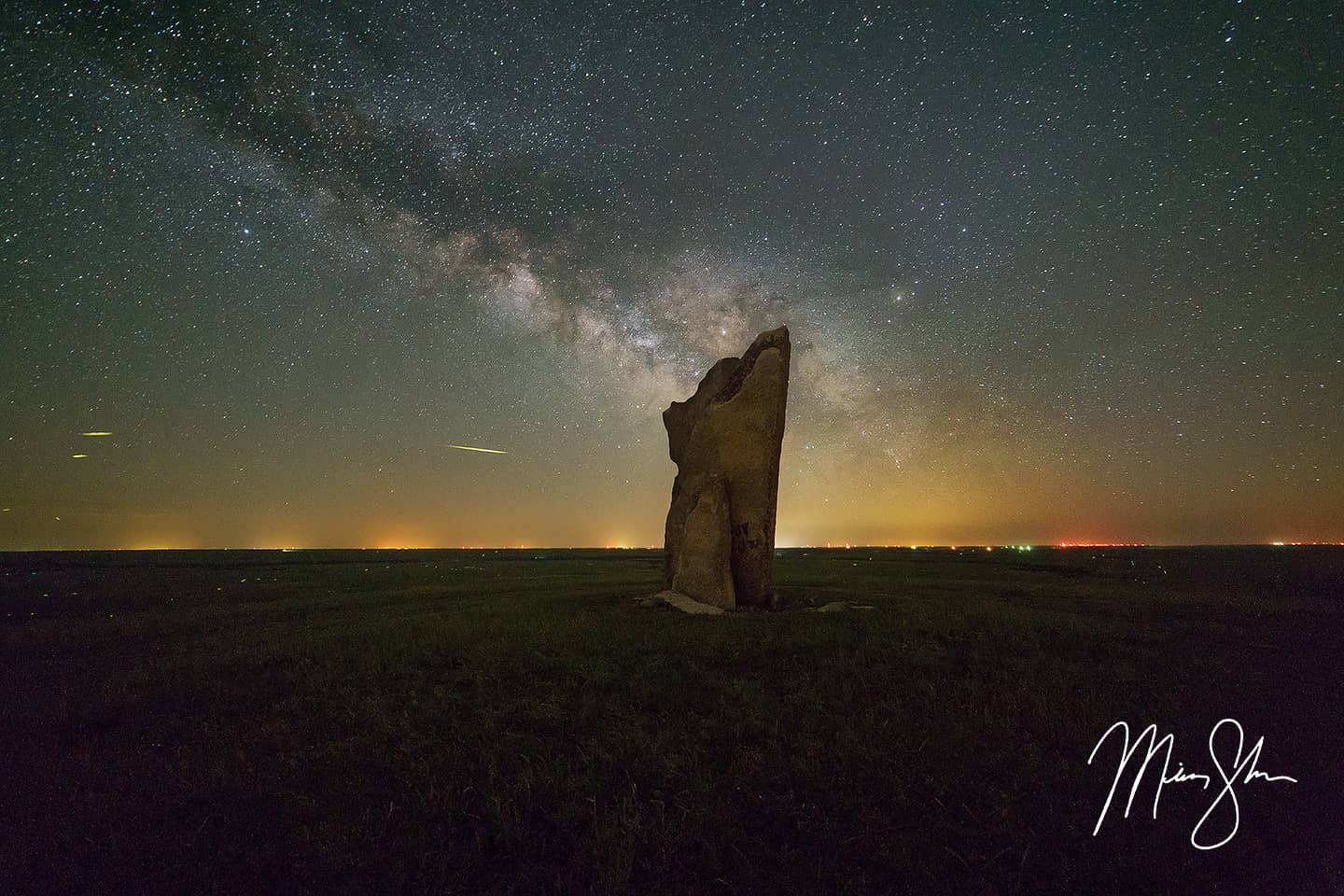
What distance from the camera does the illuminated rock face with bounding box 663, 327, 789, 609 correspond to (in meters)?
19.8

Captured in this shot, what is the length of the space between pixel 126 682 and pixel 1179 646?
71.6ft

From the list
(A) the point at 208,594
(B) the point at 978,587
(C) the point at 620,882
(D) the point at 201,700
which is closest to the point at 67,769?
(D) the point at 201,700

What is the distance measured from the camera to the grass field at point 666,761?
4984 mm

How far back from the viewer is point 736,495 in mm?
20703

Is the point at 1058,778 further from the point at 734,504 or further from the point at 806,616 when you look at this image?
the point at 734,504
